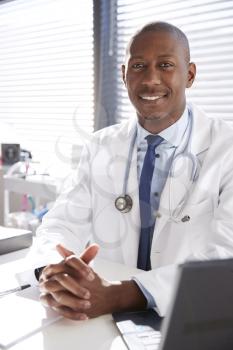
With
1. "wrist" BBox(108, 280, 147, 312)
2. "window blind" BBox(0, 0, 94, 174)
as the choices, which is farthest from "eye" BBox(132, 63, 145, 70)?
"window blind" BBox(0, 0, 94, 174)

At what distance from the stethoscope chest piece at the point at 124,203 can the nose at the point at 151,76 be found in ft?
1.24

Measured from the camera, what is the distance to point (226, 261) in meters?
0.45

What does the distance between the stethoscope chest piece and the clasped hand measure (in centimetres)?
42

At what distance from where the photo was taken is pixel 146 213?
4.15 feet

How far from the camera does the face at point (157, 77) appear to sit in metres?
1.31

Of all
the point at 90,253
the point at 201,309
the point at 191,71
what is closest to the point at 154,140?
the point at 191,71

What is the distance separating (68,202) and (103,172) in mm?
165

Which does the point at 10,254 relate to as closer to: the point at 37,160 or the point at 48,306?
the point at 48,306

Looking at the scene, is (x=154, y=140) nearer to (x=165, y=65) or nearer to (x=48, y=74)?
(x=165, y=65)

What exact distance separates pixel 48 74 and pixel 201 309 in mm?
2481

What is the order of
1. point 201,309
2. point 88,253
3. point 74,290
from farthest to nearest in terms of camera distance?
point 88,253, point 74,290, point 201,309

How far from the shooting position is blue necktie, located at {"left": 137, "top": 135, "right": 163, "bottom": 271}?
1267 millimetres

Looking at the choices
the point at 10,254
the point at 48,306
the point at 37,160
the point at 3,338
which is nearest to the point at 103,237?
the point at 10,254

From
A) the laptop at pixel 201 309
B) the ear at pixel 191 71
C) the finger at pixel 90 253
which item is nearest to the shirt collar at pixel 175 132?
the ear at pixel 191 71
